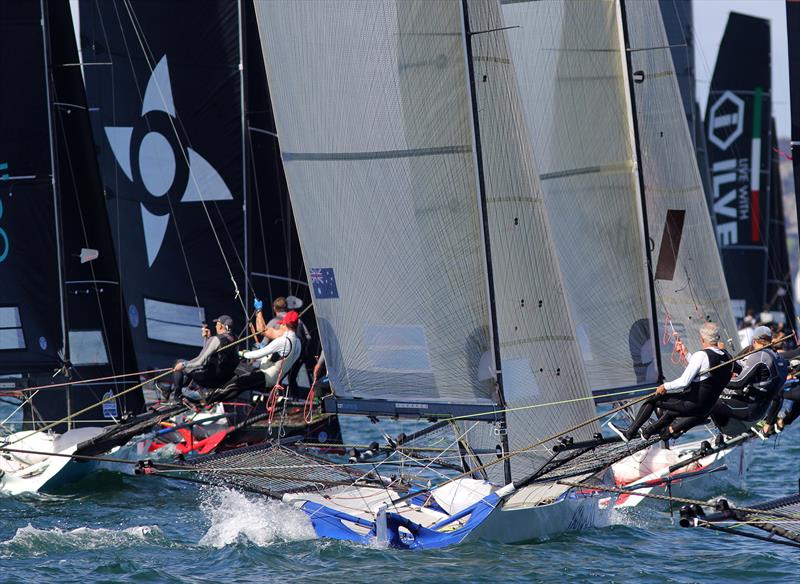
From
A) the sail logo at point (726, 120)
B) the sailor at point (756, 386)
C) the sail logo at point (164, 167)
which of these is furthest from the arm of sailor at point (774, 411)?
the sail logo at point (726, 120)

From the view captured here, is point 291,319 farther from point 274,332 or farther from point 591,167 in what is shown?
point 591,167

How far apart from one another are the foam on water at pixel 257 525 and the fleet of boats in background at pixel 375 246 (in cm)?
19

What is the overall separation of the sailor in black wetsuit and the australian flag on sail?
9.63 ft

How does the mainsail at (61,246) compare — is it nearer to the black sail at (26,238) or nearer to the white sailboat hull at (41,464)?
the black sail at (26,238)

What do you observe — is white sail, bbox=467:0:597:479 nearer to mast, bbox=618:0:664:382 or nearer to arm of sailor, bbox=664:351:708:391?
arm of sailor, bbox=664:351:708:391

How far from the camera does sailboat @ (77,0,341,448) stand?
1994cm

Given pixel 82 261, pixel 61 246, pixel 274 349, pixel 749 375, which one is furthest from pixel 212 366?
pixel 749 375

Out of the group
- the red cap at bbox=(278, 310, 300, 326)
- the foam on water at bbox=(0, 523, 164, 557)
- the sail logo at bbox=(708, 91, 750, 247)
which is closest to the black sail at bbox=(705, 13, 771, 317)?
the sail logo at bbox=(708, 91, 750, 247)

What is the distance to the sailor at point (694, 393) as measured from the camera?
11.7 metres

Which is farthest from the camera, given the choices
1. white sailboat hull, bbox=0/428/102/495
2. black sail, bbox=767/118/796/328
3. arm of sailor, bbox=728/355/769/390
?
black sail, bbox=767/118/796/328

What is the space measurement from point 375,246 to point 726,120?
22.0 metres

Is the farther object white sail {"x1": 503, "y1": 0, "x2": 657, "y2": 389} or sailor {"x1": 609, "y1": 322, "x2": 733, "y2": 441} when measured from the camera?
white sail {"x1": 503, "y1": 0, "x2": 657, "y2": 389}

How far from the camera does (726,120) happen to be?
32938 mm

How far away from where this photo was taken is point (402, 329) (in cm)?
1263
